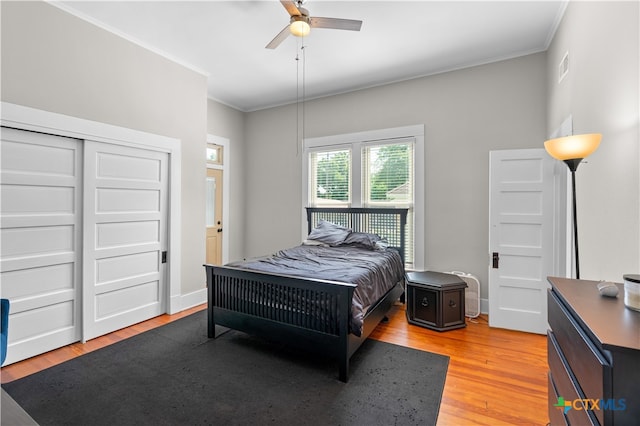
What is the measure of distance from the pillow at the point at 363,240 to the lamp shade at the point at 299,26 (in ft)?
8.31

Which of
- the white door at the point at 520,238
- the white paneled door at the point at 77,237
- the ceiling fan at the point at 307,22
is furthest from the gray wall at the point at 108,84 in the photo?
the white door at the point at 520,238

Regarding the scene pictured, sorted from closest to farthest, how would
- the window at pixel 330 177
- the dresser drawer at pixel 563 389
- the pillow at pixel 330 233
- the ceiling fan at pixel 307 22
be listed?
the dresser drawer at pixel 563 389
the ceiling fan at pixel 307 22
the pillow at pixel 330 233
the window at pixel 330 177

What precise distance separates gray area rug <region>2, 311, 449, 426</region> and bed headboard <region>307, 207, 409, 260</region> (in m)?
1.68

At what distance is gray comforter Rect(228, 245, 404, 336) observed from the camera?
2587 mm

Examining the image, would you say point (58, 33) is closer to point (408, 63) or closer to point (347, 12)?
point (347, 12)

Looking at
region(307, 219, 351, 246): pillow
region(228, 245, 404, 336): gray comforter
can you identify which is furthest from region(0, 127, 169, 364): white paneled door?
region(307, 219, 351, 246): pillow

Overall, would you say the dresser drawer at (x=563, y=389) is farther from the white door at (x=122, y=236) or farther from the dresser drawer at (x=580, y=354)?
the white door at (x=122, y=236)

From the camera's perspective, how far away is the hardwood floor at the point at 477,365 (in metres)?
1.95

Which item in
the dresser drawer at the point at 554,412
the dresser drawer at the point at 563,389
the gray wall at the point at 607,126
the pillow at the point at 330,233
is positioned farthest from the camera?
the pillow at the point at 330,233

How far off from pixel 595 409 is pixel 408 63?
384cm

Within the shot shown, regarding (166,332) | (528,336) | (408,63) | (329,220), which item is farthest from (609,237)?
(166,332)

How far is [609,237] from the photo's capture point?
175 centimetres

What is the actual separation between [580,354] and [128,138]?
3.92 metres

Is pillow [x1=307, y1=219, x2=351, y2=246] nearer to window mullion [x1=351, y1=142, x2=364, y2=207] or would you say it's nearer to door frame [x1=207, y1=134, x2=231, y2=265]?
window mullion [x1=351, y1=142, x2=364, y2=207]
